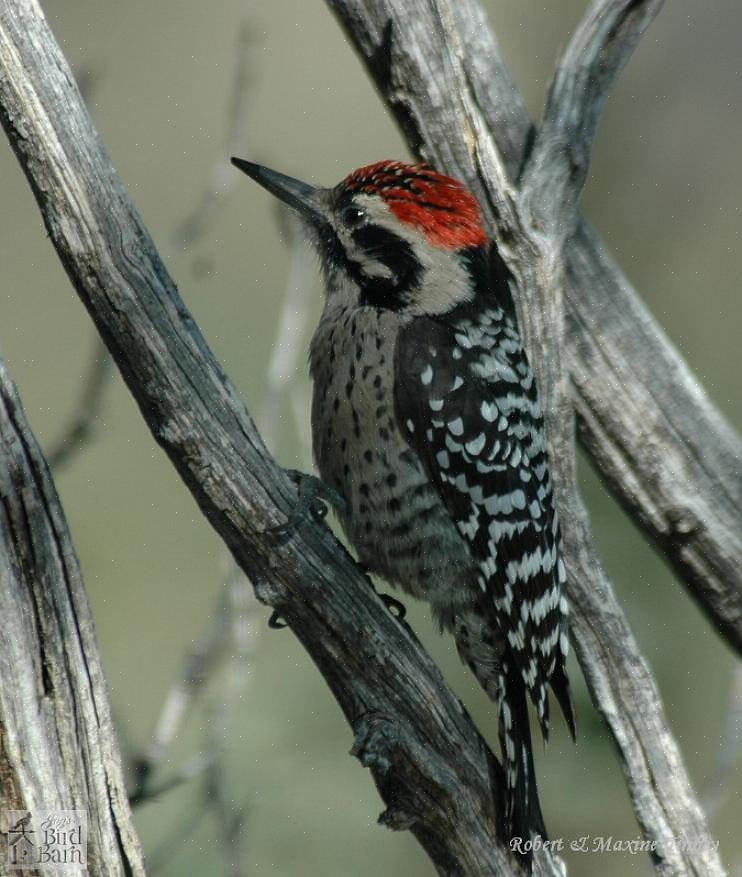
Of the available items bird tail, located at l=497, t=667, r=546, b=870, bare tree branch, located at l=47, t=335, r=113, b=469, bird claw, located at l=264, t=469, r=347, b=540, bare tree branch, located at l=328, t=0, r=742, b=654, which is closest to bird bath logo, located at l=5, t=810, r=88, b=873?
bird claw, located at l=264, t=469, r=347, b=540

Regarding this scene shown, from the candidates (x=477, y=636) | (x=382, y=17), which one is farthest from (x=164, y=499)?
(x=382, y=17)

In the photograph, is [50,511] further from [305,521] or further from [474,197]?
[474,197]

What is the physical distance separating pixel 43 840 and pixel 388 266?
1743mm

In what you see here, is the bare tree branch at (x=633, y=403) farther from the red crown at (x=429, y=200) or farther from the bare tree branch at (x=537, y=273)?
the red crown at (x=429, y=200)

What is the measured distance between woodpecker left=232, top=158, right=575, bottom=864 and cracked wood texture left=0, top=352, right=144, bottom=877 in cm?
102

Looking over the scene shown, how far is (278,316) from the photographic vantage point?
15.6ft

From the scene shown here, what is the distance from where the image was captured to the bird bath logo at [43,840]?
1964 mm

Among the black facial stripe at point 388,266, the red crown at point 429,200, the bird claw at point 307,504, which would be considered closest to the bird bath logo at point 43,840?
the bird claw at point 307,504

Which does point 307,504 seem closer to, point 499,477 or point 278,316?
point 499,477

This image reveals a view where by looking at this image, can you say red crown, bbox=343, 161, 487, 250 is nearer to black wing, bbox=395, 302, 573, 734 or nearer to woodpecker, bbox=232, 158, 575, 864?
woodpecker, bbox=232, 158, 575, 864

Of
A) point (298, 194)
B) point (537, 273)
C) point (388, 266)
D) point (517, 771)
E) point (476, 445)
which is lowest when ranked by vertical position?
point (517, 771)

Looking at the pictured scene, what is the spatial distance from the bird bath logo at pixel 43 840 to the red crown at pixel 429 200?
1.74m

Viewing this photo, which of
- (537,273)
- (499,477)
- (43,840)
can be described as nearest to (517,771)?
(499,477)

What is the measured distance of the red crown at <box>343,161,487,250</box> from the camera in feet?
9.53
